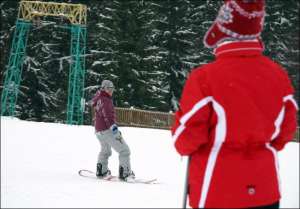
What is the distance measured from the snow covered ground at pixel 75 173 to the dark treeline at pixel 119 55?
18730 mm

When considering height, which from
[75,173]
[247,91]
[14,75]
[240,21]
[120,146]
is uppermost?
[240,21]

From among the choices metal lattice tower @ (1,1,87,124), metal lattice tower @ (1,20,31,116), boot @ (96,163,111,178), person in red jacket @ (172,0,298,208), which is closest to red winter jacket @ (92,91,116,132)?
boot @ (96,163,111,178)

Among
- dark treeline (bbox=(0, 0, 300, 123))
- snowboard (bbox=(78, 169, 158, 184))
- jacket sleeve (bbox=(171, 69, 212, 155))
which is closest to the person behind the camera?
jacket sleeve (bbox=(171, 69, 212, 155))

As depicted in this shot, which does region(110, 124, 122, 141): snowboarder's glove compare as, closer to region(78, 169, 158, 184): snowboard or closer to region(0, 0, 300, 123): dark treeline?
region(78, 169, 158, 184): snowboard

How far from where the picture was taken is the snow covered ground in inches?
259

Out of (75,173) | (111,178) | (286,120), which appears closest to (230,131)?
(286,120)

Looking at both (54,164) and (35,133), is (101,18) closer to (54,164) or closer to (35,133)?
(35,133)

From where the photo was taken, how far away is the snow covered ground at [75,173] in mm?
6585

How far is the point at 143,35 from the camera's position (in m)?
34.9

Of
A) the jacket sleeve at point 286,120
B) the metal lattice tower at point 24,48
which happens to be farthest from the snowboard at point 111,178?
the metal lattice tower at point 24,48

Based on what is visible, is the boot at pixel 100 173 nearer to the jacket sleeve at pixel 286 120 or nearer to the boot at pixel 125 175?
the boot at pixel 125 175

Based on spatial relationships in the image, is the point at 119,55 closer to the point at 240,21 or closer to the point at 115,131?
the point at 115,131

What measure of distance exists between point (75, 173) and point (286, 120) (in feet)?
20.7

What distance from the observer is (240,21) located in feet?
10.6
